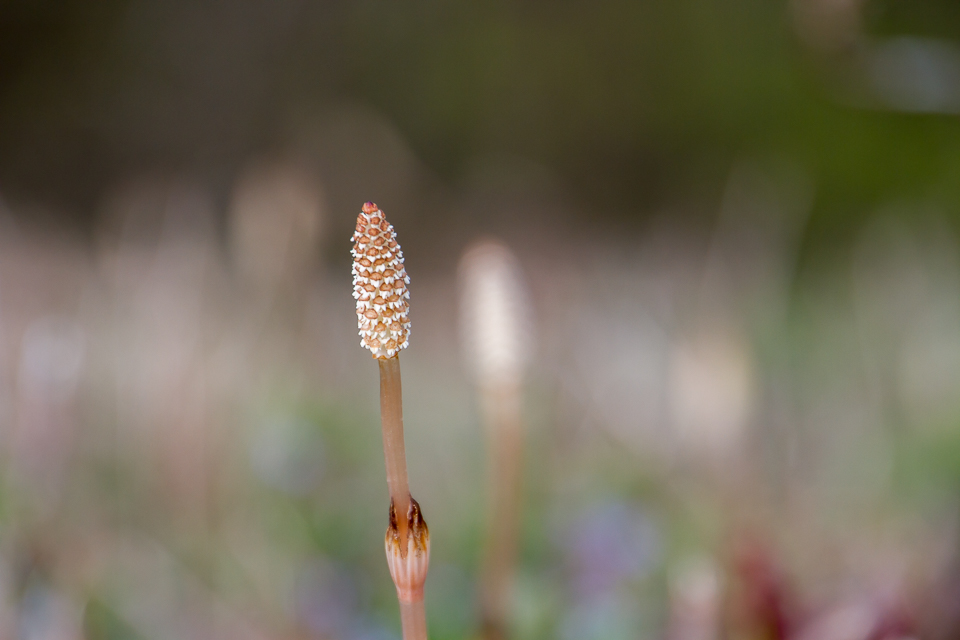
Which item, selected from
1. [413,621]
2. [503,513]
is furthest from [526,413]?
[413,621]

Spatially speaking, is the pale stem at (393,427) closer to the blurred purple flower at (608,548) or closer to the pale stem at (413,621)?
the pale stem at (413,621)

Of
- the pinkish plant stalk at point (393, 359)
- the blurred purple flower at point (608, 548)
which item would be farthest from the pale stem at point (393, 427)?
the blurred purple flower at point (608, 548)

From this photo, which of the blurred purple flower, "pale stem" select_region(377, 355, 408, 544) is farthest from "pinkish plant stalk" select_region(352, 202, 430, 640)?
the blurred purple flower

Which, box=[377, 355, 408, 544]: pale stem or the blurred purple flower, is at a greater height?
box=[377, 355, 408, 544]: pale stem

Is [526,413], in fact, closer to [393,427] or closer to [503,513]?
[503,513]

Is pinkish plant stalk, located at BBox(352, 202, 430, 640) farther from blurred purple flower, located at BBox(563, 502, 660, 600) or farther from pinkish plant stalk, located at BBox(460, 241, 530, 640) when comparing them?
blurred purple flower, located at BBox(563, 502, 660, 600)

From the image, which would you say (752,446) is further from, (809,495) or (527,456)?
(527,456)

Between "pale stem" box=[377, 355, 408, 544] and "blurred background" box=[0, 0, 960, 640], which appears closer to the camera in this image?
"pale stem" box=[377, 355, 408, 544]
